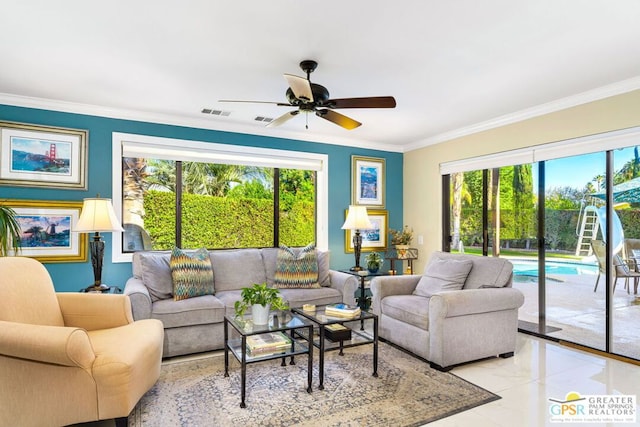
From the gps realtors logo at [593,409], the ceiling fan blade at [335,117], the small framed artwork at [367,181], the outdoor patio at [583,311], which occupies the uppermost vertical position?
the ceiling fan blade at [335,117]

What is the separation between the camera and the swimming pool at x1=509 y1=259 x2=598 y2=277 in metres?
3.67

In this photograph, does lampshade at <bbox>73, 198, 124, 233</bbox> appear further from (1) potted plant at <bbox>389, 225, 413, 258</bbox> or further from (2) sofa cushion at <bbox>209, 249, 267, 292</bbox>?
(1) potted plant at <bbox>389, 225, 413, 258</bbox>

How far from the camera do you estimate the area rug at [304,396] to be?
2.28 metres

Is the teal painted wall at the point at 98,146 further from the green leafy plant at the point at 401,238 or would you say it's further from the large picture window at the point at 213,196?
the green leafy plant at the point at 401,238

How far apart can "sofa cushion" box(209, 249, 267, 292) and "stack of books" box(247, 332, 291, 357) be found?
4.36 ft

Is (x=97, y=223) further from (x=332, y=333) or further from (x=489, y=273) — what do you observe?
(x=489, y=273)

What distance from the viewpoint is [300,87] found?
97.9 inches

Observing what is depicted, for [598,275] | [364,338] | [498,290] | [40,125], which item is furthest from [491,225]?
[40,125]

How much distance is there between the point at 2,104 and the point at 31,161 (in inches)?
22.7

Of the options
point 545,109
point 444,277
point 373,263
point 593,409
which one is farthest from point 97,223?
point 545,109

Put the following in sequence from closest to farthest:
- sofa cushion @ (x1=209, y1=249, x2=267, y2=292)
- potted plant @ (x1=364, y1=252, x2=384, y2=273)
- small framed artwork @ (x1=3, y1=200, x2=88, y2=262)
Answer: small framed artwork @ (x1=3, y1=200, x2=88, y2=262) < sofa cushion @ (x1=209, y1=249, x2=267, y2=292) < potted plant @ (x1=364, y1=252, x2=384, y2=273)

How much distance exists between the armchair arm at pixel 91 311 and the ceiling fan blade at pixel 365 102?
84.1 inches

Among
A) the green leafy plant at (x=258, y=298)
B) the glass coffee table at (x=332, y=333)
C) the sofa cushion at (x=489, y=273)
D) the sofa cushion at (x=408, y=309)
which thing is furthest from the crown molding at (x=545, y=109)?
the green leafy plant at (x=258, y=298)

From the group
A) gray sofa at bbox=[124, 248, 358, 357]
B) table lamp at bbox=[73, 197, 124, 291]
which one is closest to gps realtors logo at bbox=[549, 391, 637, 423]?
gray sofa at bbox=[124, 248, 358, 357]
